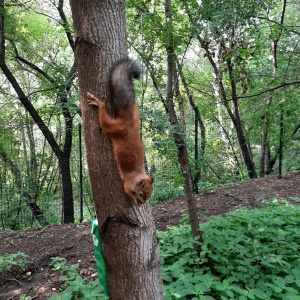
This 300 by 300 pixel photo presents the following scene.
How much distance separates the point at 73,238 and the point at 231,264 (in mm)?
2884

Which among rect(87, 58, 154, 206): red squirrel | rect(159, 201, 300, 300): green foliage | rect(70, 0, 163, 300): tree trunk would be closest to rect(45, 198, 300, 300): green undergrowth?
rect(159, 201, 300, 300): green foliage

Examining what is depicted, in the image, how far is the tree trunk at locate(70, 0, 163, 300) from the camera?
1536 mm

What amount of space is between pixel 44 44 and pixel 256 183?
8.42 m

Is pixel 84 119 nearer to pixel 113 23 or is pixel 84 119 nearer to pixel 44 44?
pixel 113 23

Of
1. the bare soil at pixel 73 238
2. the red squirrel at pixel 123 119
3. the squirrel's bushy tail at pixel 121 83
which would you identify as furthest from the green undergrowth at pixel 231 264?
the squirrel's bushy tail at pixel 121 83

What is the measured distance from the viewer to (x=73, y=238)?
5.04m

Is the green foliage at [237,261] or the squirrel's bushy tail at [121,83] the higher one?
the squirrel's bushy tail at [121,83]

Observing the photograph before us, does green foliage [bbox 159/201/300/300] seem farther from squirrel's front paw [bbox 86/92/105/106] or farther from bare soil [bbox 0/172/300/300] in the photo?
squirrel's front paw [bbox 86/92/105/106]

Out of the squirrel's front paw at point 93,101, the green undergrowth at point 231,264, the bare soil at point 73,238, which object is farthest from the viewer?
the bare soil at point 73,238

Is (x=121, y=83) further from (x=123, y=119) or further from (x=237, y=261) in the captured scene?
(x=237, y=261)

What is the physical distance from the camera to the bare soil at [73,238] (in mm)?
3518

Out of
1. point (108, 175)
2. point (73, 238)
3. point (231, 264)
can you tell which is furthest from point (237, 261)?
point (73, 238)

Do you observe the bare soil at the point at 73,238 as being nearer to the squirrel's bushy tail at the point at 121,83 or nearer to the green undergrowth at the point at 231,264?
the green undergrowth at the point at 231,264

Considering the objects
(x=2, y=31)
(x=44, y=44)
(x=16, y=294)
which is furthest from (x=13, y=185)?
(x=44, y=44)
